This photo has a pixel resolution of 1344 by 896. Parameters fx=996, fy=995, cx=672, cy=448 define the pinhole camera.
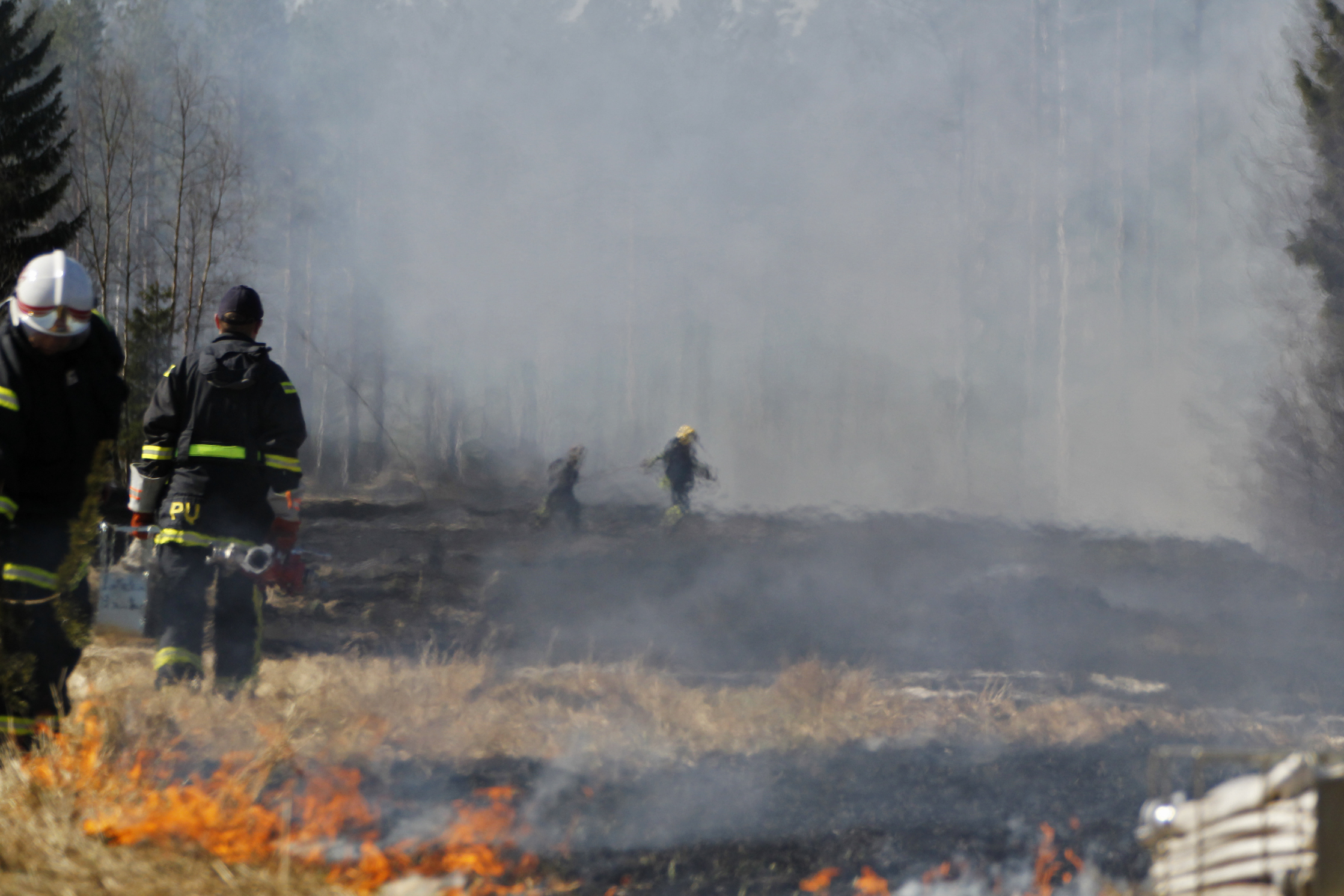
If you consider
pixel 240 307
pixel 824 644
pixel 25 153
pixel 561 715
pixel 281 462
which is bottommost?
pixel 824 644

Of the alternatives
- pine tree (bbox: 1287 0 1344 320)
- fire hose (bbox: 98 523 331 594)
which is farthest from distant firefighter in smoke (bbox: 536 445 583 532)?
pine tree (bbox: 1287 0 1344 320)

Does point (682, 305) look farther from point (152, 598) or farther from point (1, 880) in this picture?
point (1, 880)

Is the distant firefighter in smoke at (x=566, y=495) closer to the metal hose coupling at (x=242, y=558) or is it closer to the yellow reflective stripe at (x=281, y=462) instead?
the yellow reflective stripe at (x=281, y=462)

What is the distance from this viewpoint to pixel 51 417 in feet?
9.83

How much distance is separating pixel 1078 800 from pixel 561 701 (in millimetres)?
2271

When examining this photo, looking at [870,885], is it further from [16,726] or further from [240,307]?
[240,307]

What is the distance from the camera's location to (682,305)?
55.1 ft

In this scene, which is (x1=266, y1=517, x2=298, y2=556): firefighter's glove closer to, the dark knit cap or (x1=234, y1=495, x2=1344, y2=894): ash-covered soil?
the dark knit cap

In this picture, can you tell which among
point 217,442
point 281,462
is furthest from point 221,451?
point 281,462

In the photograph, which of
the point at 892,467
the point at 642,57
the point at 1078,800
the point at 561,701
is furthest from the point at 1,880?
the point at 892,467

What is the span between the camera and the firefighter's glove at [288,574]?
410 centimetres

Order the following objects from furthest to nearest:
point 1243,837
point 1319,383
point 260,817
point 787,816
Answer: point 1319,383, point 787,816, point 260,817, point 1243,837

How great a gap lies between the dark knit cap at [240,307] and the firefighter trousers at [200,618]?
93 cm

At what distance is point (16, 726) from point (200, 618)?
1.05m
